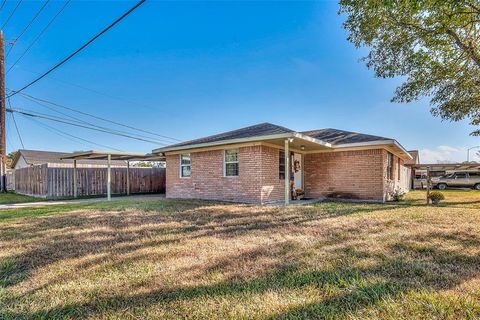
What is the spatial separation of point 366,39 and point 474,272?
391 inches

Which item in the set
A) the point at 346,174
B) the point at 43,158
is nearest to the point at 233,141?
the point at 346,174

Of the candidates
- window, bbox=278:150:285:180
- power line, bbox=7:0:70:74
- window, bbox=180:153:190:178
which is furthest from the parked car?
power line, bbox=7:0:70:74

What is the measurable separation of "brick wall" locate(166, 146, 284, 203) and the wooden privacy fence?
21.5 ft

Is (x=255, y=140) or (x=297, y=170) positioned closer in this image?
(x=255, y=140)

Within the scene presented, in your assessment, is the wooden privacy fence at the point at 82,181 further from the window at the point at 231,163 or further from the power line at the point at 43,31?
the window at the point at 231,163

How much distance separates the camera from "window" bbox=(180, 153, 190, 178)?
43.2ft

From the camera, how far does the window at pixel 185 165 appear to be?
1317cm

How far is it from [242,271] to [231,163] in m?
7.89

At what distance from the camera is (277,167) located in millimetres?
11273

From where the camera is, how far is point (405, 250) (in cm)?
428

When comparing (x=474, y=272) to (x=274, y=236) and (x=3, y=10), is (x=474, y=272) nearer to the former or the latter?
(x=274, y=236)

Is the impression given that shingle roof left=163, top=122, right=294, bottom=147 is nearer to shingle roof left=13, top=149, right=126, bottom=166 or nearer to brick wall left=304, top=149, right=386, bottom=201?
brick wall left=304, top=149, right=386, bottom=201

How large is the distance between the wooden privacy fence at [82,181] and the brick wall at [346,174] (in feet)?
39.2

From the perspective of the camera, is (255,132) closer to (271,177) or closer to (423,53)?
(271,177)
